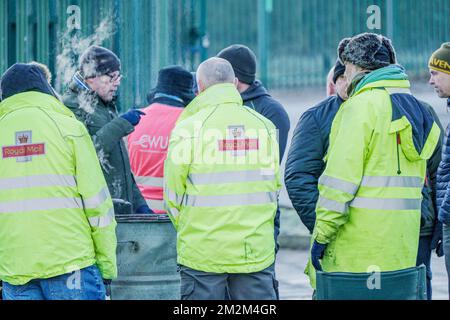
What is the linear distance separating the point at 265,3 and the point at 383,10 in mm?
1527

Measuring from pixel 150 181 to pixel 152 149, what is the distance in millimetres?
213

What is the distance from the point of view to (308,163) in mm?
6594

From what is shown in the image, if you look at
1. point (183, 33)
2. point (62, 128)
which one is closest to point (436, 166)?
point (62, 128)

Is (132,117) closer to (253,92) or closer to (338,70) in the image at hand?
(253,92)

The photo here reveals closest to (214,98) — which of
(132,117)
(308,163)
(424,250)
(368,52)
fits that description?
(308,163)

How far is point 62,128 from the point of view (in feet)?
19.0

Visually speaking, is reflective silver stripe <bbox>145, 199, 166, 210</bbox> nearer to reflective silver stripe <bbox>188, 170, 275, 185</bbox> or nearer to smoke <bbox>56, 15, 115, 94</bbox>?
smoke <bbox>56, 15, 115, 94</bbox>

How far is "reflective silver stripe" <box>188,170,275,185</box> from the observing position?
19.7 ft

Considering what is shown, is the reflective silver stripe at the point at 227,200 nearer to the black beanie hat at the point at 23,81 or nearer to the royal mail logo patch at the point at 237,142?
the royal mail logo patch at the point at 237,142

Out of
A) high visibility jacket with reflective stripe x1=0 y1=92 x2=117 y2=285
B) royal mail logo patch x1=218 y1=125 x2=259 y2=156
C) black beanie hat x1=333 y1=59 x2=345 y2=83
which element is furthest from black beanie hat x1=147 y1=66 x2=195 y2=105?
high visibility jacket with reflective stripe x1=0 y1=92 x2=117 y2=285

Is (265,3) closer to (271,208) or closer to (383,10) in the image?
(383,10)

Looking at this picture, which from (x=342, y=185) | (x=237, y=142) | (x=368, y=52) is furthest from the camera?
(x=368, y=52)

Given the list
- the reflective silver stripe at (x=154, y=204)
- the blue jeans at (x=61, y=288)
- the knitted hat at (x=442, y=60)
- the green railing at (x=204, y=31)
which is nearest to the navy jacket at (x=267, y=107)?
the reflective silver stripe at (x=154, y=204)

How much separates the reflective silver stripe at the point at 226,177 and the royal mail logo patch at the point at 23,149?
0.80m
